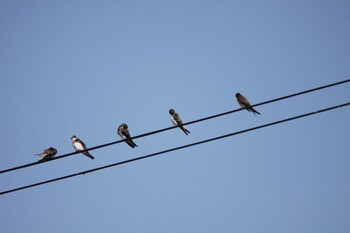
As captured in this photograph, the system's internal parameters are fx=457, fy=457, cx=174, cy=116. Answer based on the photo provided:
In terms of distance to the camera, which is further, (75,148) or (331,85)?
(75,148)

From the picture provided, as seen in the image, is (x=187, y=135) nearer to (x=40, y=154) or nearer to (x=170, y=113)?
(x=170, y=113)

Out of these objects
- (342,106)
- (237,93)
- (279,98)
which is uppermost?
(237,93)

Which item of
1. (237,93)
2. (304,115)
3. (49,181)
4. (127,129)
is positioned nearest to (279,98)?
(304,115)

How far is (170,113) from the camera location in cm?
1484

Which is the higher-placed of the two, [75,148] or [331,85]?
[75,148]

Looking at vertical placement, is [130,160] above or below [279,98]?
above

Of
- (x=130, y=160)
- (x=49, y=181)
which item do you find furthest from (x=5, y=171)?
(x=130, y=160)

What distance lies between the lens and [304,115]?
780 cm

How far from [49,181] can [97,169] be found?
0.81 metres

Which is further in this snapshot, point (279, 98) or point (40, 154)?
point (40, 154)

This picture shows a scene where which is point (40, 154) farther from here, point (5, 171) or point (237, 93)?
point (237, 93)

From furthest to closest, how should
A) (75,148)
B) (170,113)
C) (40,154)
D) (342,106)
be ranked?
(170,113)
(75,148)
(40,154)
(342,106)

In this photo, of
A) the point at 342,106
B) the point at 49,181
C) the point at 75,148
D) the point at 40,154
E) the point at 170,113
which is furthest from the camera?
the point at 170,113

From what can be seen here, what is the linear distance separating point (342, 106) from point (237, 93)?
771 centimetres
